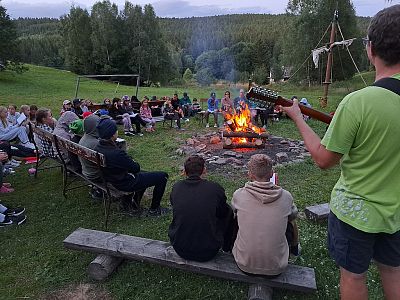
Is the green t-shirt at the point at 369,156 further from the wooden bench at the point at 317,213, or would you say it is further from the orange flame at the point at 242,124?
the orange flame at the point at 242,124

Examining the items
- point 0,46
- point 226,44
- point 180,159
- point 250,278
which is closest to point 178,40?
point 226,44

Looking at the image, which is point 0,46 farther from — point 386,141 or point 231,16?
point 231,16

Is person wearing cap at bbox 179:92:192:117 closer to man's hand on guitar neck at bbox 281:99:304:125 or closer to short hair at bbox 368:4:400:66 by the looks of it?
man's hand on guitar neck at bbox 281:99:304:125

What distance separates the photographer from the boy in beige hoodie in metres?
2.76

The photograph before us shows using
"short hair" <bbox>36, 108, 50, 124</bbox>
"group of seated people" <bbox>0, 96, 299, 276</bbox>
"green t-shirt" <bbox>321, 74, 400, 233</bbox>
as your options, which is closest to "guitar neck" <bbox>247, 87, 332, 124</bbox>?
"group of seated people" <bbox>0, 96, 299, 276</bbox>

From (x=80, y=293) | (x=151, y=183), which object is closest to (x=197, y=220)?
(x=80, y=293)

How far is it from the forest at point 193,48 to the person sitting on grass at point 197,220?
7.95 m

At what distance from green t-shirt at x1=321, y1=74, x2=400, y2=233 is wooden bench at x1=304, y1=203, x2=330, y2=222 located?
293 cm

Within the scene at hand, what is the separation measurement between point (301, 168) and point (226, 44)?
223 feet

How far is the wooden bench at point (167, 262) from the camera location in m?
2.89

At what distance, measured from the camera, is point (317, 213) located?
4578 millimetres

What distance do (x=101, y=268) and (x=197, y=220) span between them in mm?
1204

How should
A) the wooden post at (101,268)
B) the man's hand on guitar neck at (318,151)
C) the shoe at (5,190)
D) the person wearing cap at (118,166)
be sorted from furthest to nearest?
1. the shoe at (5,190)
2. the person wearing cap at (118,166)
3. the wooden post at (101,268)
4. the man's hand on guitar neck at (318,151)

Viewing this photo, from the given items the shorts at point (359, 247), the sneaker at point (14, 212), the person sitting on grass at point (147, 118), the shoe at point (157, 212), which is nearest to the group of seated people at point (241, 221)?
the shorts at point (359, 247)
